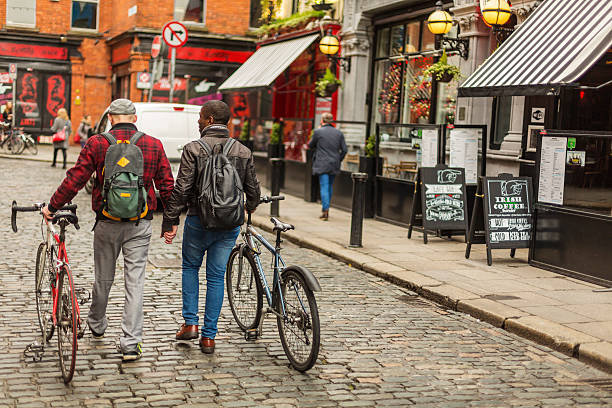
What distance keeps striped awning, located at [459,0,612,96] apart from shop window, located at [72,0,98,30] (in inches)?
1114

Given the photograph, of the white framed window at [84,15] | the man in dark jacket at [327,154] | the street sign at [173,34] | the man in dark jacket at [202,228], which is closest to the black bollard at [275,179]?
the man in dark jacket at [327,154]

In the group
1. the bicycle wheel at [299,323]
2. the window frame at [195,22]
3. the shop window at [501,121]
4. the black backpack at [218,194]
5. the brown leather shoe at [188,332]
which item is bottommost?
the brown leather shoe at [188,332]

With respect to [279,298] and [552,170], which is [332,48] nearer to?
[552,170]

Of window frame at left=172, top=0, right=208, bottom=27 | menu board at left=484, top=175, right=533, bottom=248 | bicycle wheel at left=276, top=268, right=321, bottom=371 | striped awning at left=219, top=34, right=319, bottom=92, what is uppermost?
window frame at left=172, top=0, right=208, bottom=27

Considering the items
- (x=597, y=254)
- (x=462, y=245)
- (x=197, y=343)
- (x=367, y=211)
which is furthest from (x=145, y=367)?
(x=367, y=211)

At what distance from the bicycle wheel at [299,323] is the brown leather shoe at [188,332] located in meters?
0.65

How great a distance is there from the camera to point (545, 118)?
11.9m

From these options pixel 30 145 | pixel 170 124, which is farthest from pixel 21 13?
pixel 170 124

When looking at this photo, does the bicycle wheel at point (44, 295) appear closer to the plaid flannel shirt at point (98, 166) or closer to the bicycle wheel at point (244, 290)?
the plaid flannel shirt at point (98, 166)

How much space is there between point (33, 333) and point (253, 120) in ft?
54.0

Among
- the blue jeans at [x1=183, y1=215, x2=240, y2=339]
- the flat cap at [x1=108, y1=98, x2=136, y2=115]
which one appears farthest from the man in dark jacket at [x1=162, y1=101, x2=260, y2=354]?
the flat cap at [x1=108, y1=98, x2=136, y2=115]

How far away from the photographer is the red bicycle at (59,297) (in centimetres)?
496

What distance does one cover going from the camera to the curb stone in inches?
243

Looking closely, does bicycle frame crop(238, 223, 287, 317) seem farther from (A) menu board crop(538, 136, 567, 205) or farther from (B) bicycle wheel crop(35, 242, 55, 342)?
(A) menu board crop(538, 136, 567, 205)
